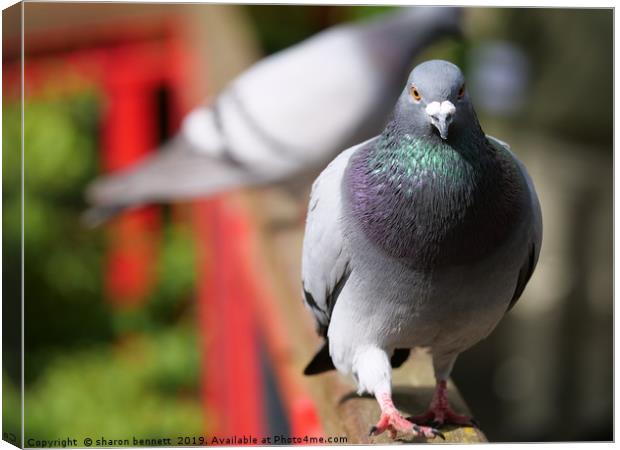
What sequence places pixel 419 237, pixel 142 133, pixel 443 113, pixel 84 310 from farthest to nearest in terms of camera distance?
1. pixel 142 133
2. pixel 84 310
3. pixel 419 237
4. pixel 443 113

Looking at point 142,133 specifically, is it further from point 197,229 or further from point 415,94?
point 415,94

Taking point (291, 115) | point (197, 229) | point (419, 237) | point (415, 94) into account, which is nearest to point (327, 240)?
point (419, 237)

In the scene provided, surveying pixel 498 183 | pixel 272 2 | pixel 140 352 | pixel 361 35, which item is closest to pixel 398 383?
pixel 498 183

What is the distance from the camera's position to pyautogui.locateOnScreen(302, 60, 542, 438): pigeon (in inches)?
47.9

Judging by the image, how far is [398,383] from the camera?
174cm

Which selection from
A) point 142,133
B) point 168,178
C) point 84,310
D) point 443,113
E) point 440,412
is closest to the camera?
point 443,113

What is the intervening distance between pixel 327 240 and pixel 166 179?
2.12 m

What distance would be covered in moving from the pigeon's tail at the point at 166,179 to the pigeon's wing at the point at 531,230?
1989 mm

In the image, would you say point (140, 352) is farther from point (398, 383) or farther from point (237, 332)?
point (398, 383)

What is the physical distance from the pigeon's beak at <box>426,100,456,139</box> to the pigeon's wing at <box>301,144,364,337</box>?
0.72ft

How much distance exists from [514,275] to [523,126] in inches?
149

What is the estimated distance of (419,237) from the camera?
1260mm

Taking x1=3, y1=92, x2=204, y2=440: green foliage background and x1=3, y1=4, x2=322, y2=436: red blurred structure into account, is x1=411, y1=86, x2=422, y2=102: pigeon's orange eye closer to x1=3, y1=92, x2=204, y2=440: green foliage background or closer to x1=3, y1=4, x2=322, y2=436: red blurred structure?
x1=3, y1=4, x2=322, y2=436: red blurred structure

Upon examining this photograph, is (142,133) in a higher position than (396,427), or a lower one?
lower
